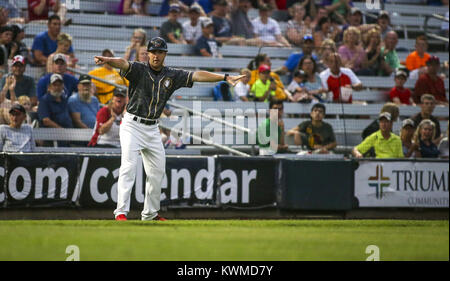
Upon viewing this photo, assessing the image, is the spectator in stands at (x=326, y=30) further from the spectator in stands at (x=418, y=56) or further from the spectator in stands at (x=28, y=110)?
the spectator in stands at (x=28, y=110)

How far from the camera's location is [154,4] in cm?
1841

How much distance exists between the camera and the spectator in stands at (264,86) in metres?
15.2

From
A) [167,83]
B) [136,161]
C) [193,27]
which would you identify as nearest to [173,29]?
[193,27]

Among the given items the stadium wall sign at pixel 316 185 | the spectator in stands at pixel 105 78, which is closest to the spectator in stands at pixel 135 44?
the spectator in stands at pixel 105 78

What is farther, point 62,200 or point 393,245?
point 62,200

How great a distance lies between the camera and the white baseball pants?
10695mm

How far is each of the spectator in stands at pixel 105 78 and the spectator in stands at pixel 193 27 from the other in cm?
243

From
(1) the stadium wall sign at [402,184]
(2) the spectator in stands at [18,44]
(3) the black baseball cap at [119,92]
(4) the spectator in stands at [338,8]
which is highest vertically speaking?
(4) the spectator in stands at [338,8]

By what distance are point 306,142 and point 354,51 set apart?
337 centimetres

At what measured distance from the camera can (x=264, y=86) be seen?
50.6 ft

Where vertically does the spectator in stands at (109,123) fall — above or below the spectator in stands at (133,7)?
below

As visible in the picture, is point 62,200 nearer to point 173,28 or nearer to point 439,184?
point 173,28

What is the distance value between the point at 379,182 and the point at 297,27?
4.77 m

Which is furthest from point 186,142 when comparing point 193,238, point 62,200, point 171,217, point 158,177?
point 193,238
